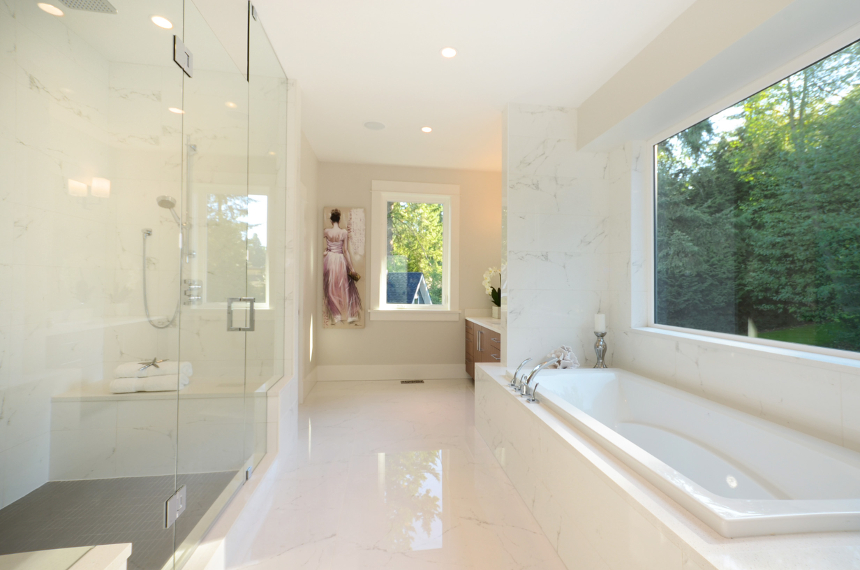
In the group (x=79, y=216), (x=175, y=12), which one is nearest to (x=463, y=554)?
(x=79, y=216)

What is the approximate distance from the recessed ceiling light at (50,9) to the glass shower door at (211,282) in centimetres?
51

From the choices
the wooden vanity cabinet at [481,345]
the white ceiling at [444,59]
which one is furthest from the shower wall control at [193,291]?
the wooden vanity cabinet at [481,345]

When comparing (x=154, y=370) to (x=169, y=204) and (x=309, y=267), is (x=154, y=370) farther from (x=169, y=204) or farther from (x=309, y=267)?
(x=309, y=267)

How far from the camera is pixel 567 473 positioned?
5.23 feet

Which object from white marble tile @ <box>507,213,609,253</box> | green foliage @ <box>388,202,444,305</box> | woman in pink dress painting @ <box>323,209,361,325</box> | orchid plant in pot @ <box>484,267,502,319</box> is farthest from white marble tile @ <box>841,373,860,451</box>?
woman in pink dress painting @ <box>323,209,361,325</box>

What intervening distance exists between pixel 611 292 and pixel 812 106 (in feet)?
5.20

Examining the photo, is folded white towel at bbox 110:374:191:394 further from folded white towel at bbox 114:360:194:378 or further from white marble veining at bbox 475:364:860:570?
white marble veining at bbox 475:364:860:570

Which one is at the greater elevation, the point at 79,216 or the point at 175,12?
the point at 175,12

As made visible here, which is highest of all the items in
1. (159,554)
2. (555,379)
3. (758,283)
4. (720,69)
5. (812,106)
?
(720,69)

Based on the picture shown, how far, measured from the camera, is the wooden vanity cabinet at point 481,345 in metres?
3.68

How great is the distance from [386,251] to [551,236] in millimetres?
2167

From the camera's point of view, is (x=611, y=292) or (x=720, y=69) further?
(x=611, y=292)

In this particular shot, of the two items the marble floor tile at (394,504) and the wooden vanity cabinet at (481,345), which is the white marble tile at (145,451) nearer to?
the marble floor tile at (394,504)

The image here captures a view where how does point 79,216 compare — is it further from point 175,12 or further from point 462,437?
point 462,437
